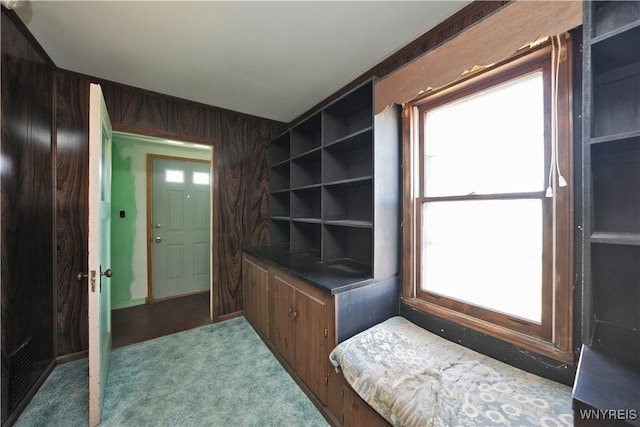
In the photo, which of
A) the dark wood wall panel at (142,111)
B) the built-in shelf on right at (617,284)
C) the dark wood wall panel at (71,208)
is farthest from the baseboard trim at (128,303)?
the built-in shelf on right at (617,284)

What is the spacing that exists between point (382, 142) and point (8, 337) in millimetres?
2556

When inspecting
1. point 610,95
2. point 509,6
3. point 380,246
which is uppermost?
point 509,6

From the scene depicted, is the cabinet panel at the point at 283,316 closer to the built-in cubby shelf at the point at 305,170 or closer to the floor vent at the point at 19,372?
the built-in cubby shelf at the point at 305,170

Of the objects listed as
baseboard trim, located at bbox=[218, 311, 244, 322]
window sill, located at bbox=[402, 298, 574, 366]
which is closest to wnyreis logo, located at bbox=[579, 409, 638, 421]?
window sill, located at bbox=[402, 298, 574, 366]

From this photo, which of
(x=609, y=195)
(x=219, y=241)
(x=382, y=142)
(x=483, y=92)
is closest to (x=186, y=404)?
(x=219, y=241)

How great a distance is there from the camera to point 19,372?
1433 mm

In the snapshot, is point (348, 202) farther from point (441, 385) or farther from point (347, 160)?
point (441, 385)

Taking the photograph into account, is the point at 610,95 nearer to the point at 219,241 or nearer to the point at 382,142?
the point at 382,142

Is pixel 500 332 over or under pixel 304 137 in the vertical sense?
under

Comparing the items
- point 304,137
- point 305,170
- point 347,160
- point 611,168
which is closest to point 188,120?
point 304,137

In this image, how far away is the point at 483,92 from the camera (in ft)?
4.23

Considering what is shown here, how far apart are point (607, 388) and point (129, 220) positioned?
4.17 meters

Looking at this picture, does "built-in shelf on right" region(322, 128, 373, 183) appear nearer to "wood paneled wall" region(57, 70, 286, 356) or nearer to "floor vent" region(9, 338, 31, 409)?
"wood paneled wall" region(57, 70, 286, 356)

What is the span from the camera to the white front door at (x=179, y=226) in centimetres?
325
